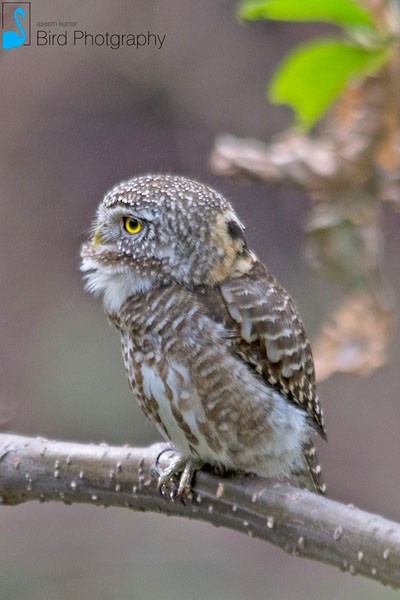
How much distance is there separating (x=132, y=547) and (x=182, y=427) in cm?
385

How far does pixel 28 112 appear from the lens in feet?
23.8

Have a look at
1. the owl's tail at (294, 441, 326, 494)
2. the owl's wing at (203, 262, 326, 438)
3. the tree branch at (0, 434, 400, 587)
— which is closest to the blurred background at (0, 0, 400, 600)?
the owl's tail at (294, 441, 326, 494)

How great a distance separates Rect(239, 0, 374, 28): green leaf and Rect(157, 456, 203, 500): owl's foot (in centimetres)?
118

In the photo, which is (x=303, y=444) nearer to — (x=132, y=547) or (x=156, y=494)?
(x=156, y=494)

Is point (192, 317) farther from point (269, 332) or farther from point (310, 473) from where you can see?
point (310, 473)

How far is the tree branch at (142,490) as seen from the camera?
7.90 ft

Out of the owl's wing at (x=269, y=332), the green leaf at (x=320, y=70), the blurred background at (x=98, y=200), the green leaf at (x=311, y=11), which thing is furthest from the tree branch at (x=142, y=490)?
the blurred background at (x=98, y=200)

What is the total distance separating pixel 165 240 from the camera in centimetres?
280

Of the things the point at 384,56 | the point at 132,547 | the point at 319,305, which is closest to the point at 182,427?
the point at 384,56

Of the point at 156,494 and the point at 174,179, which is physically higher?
the point at 174,179

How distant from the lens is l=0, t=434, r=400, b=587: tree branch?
2408mm

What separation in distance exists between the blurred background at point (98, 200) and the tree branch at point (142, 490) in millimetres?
3957

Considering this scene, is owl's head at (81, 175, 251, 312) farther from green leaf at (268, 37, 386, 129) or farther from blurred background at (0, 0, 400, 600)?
blurred background at (0, 0, 400, 600)

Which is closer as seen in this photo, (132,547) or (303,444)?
(303,444)
